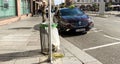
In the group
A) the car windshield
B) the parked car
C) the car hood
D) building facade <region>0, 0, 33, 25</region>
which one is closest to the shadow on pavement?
the parked car

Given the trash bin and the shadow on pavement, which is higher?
the trash bin

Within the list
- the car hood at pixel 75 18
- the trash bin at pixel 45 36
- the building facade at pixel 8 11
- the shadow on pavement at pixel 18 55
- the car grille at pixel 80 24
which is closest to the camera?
the shadow on pavement at pixel 18 55

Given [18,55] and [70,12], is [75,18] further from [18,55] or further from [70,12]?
[18,55]

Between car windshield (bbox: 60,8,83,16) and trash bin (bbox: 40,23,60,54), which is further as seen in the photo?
car windshield (bbox: 60,8,83,16)

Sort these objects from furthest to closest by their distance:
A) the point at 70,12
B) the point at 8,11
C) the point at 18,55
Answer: the point at 8,11, the point at 70,12, the point at 18,55

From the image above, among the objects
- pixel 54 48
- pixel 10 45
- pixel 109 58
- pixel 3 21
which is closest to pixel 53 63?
pixel 54 48

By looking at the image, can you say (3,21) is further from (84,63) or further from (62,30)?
(84,63)

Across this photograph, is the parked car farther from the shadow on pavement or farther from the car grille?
the shadow on pavement

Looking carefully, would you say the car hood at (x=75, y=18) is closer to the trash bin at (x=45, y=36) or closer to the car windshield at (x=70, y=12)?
the car windshield at (x=70, y=12)

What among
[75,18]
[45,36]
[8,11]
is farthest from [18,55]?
[8,11]

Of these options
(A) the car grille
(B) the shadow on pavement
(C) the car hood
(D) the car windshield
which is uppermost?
(D) the car windshield

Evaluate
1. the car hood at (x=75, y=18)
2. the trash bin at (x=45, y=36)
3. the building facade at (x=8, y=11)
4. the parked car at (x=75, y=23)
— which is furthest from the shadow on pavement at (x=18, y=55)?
the building facade at (x=8, y=11)

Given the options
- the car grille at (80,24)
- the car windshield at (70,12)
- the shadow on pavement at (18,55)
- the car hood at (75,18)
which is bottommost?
the shadow on pavement at (18,55)

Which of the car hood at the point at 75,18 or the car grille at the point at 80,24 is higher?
the car hood at the point at 75,18
